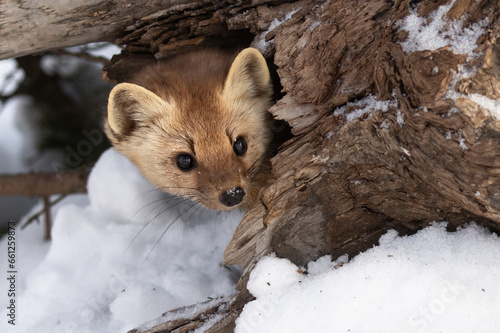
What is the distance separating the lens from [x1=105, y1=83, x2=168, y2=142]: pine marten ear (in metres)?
2.57

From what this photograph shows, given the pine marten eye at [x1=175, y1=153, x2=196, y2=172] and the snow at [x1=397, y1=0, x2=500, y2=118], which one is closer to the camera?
the snow at [x1=397, y1=0, x2=500, y2=118]

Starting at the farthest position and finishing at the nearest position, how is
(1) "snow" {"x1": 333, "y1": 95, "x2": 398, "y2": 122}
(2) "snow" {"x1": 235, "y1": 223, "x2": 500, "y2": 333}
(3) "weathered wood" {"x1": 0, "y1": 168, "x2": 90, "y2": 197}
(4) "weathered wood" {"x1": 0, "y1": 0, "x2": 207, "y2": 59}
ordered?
1. (3) "weathered wood" {"x1": 0, "y1": 168, "x2": 90, "y2": 197}
2. (4) "weathered wood" {"x1": 0, "y1": 0, "x2": 207, "y2": 59}
3. (1) "snow" {"x1": 333, "y1": 95, "x2": 398, "y2": 122}
4. (2) "snow" {"x1": 235, "y1": 223, "x2": 500, "y2": 333}

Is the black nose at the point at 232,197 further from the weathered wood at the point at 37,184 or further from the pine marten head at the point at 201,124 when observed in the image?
the weathered wood at the point at 37,184

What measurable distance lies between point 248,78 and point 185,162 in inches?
24.5

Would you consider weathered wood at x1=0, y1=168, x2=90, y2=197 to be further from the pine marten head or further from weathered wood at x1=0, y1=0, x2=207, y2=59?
weathered wood at x1=0, y1=0, x2=207, y2=59

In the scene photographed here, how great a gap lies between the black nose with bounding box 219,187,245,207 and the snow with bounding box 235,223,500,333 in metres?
0.40

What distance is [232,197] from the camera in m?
2.53

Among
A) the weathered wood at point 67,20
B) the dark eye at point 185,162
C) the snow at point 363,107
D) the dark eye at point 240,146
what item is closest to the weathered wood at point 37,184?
the weathered wood at point 67,20

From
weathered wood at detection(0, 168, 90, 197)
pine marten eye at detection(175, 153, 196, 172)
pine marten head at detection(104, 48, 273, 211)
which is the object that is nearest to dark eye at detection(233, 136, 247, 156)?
pine marten head at detection(104, 48, 273, 211)

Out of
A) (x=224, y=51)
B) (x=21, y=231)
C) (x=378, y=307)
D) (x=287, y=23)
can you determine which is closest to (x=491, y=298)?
(x=378, y=307)

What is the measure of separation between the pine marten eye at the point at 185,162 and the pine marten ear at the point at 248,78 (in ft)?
1.38

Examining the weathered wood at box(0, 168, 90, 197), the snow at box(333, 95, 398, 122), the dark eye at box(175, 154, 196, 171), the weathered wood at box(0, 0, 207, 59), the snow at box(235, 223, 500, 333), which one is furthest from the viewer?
the weathered wood at box(0, 168, 90, 197)

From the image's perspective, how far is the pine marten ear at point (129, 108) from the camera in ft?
8.42

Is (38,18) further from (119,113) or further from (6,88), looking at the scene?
(6,88)
